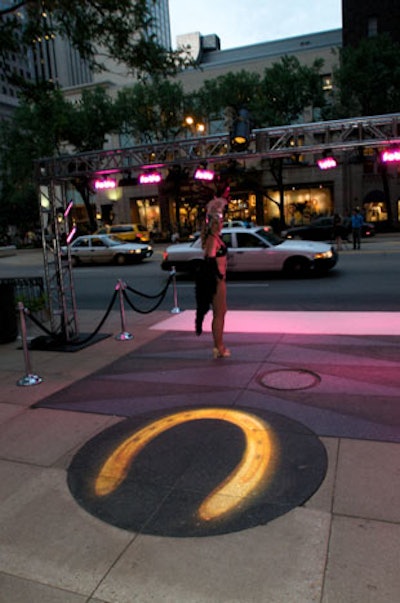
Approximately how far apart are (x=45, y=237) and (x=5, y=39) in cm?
424

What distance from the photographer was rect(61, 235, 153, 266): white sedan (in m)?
21.2

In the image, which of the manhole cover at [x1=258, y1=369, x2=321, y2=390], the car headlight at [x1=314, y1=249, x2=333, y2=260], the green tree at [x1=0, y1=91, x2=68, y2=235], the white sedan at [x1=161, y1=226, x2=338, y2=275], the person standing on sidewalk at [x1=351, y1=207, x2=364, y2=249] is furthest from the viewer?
the green tree at [x1=0, y1=91, x2=68, y2=235]

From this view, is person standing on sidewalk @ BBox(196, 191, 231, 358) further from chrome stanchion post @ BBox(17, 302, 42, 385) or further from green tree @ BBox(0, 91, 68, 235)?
green tree @ BBox(0, 91, 68, 235)

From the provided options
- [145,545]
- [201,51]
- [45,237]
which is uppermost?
[201,51]

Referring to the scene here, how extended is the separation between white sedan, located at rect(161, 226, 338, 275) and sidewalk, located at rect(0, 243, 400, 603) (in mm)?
7699

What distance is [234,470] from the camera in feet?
11.5

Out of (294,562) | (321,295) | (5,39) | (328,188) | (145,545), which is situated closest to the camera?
(294,562)

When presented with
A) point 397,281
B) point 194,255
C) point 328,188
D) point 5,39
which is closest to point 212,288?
point 5,39

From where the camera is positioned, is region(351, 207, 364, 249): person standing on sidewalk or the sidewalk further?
region(351, 207, 364, 249): person standing on sidewalk

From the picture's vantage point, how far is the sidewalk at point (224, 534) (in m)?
2.41

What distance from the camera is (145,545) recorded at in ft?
9.02

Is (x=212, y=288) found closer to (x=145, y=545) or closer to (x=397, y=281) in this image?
(x=145, y=545)

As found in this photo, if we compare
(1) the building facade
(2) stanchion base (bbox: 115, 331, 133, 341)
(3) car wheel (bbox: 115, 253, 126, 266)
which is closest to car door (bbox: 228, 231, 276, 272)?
(2) stanchion base (bbox: 115, 331, 133, 341)

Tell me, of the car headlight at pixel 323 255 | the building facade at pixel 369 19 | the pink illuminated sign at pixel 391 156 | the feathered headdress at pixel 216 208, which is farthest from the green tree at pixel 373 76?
the feathered headdress at pixel 216 208
